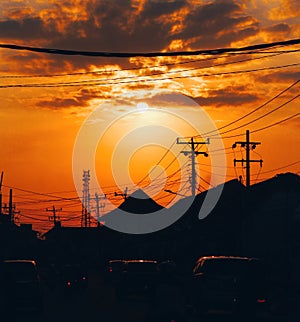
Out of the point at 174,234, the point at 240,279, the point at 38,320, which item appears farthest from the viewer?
the point at 174,234

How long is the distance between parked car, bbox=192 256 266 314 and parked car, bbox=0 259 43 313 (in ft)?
19.9

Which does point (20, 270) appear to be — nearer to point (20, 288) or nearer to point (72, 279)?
point (20, 288)

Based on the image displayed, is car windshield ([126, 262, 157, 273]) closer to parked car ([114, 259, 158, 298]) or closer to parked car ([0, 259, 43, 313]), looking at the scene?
parked car ([114, 259, 158, 298])

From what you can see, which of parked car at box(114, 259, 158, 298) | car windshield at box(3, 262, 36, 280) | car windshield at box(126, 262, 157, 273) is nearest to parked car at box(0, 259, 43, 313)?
car windshield at box(3, 262, 36, 280)

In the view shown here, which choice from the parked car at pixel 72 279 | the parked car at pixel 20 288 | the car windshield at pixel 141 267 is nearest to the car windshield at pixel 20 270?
the parked car at pixel 20 288

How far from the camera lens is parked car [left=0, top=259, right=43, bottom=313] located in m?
26.8

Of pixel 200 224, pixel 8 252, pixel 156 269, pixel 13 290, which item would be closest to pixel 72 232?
pixel 8 252

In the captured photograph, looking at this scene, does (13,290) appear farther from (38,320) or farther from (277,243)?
(277,243)

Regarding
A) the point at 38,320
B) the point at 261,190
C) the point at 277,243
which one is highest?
the point at 261,190

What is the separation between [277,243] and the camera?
59.0 metres

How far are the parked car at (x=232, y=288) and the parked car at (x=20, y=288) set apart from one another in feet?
19.9

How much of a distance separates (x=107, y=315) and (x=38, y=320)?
250 centimetres

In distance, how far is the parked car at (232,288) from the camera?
899 inches

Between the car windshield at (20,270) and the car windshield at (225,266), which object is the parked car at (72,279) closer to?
the car windshield at (20,270)
